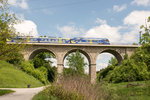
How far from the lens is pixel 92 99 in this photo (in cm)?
538

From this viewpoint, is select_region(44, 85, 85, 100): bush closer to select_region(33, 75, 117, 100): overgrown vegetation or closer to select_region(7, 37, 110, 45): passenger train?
select_region(33, 75, 117, 100): overgrown vegetation

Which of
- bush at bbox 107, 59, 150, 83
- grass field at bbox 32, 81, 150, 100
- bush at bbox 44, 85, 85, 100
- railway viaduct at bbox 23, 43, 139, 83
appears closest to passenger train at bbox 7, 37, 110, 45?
railway viaduct at bbox 23, 43, 139, 83

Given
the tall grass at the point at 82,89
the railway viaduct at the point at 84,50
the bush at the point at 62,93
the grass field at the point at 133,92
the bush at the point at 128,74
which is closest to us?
the tall grass at the point at 82,89

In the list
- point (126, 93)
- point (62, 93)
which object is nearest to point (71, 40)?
point (126, 93)

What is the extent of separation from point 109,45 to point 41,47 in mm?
15814

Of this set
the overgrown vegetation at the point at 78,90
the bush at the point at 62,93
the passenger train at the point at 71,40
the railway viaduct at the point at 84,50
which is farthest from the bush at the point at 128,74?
the overgrown vegetation at the point at 78,90

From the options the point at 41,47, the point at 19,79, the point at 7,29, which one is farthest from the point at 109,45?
the point at 7,29

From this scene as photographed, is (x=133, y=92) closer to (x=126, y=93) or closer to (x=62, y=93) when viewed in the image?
(x=126, y=93)

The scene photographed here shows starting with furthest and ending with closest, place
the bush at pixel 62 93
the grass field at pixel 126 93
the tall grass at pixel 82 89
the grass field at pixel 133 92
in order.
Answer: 1. the grass field at pixel 133 92
2. the grass field at pixel 126 93
3. the bush at pixel 62 93
4. the tall grass at pixel 82 89

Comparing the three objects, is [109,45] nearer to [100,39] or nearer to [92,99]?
[100,39]

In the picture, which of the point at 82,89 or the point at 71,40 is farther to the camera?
the point at 71,40

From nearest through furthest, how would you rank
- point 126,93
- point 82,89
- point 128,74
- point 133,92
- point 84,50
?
point 82,89, point 126,93, point 133,92, point 128,74, point 84,50

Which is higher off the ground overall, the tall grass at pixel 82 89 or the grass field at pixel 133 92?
the tall grass at pixel 82 89

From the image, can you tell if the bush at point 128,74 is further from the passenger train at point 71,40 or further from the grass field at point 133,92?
the passenger train at point 71,40
